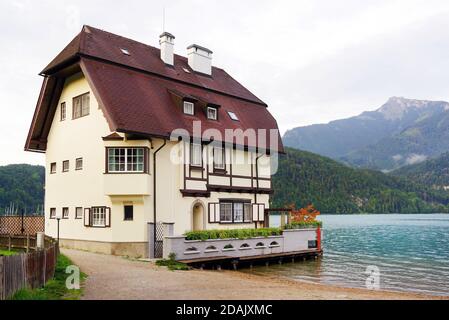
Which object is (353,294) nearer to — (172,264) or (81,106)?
(172,264)

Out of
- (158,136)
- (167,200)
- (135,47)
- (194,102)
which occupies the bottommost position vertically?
(167,200)

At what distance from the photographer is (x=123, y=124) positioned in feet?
79.2

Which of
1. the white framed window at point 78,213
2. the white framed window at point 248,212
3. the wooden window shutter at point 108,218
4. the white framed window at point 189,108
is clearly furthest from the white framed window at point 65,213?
the white framed window at point 248,212

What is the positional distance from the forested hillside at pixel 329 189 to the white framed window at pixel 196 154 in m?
121

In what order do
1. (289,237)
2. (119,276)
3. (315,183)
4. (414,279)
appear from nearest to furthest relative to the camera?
(119,276) < (414,279) < (289,237) < (315,183)

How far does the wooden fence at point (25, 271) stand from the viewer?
436 inches

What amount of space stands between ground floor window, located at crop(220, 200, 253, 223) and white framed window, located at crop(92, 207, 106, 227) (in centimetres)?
778

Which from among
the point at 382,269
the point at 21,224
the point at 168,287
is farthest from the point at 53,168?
the point at 382,269

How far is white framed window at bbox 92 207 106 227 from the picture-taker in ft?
84.9

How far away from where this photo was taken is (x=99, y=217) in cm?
2620

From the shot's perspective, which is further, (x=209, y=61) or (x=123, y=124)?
(x=209, y=61)
